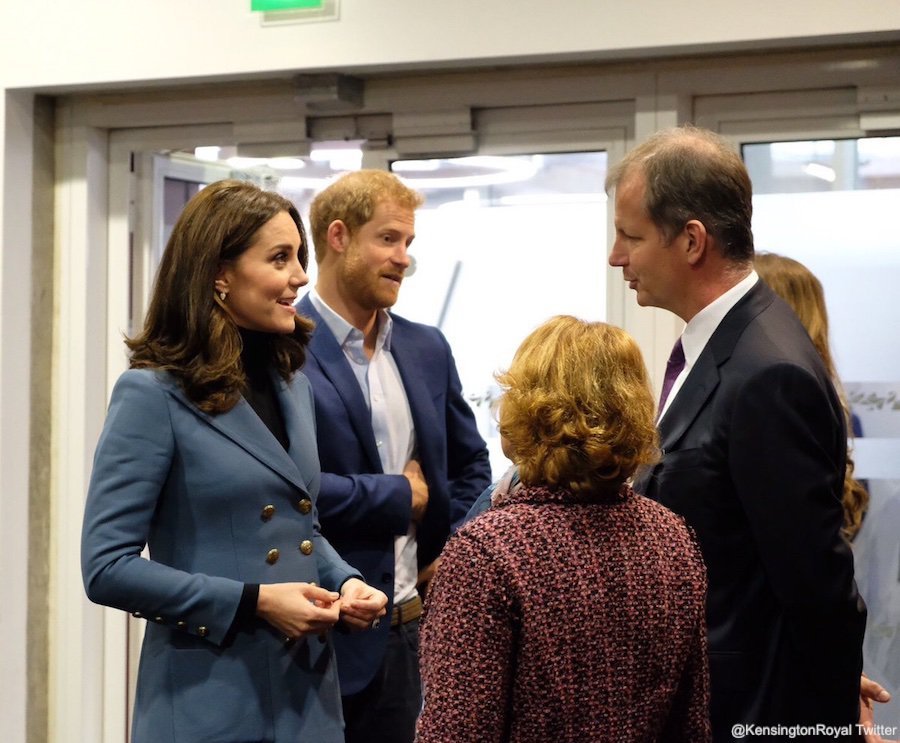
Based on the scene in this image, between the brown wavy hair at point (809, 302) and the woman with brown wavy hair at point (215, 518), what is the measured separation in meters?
1.33

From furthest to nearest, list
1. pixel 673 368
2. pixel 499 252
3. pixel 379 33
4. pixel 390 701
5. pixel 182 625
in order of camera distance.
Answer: pixel 499 252 → pixel 379 33 → pixel 390 701 → pixel 673 368 → pixel 182 625

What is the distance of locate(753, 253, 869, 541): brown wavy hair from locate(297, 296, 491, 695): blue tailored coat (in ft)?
2.71

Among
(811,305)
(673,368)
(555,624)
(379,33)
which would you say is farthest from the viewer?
(379,33)

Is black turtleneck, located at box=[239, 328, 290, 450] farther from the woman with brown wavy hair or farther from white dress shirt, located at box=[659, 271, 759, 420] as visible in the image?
white dress shirt, located at box=[659, 271, 759, 420]

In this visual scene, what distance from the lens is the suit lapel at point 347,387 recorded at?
260 cm

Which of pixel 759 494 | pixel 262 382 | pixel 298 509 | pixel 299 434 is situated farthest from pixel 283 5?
pixel 759 494

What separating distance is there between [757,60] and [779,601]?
6.13 ft

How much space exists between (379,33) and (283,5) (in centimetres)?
30

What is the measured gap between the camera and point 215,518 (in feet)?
6.24

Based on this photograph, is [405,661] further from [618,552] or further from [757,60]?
[757,60]

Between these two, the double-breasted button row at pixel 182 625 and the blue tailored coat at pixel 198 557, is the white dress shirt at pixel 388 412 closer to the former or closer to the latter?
the blue tailored coat at pixel 198 557

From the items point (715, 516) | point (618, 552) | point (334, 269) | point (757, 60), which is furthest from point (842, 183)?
point (618, 552)

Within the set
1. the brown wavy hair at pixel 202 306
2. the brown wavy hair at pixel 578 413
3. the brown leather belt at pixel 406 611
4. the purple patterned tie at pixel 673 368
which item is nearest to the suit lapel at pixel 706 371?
the purple patterned tie at pixel 673 368

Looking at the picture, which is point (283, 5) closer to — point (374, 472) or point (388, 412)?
point (388, 412)
